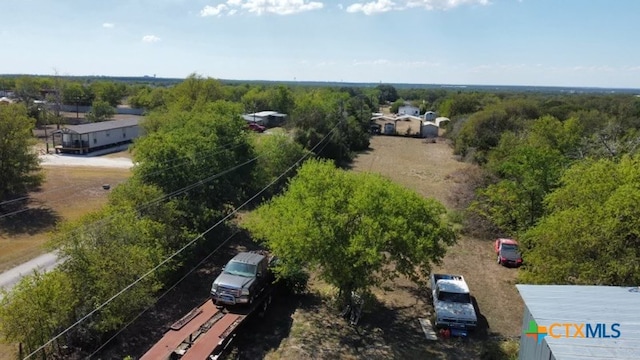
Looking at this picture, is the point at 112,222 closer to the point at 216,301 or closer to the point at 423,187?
the point at 216,301

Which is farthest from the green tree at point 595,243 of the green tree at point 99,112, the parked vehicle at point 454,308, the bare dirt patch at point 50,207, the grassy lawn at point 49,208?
the green tree at point 99,112

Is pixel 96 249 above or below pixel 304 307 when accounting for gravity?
above

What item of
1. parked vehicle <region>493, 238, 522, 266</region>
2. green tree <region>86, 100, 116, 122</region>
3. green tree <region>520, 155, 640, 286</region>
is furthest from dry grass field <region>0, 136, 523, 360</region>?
green tree <region>86, 100, 116, 122</region>

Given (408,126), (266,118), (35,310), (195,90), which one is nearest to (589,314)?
(35,310)

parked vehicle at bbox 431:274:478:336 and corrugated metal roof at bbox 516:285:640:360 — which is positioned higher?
corrugated metal roof at bbox 516:285:640:360

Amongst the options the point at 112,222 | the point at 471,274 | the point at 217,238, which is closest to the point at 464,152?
the point at 471,274

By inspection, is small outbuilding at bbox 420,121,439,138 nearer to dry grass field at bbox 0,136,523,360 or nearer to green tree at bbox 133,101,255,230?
dry grass field at bbox 0,136,523,360

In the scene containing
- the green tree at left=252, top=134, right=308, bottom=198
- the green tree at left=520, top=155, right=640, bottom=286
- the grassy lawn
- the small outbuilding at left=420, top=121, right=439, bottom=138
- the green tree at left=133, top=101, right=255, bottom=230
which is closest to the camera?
the green tree at left=520, top=155, right=640, bottom=286
